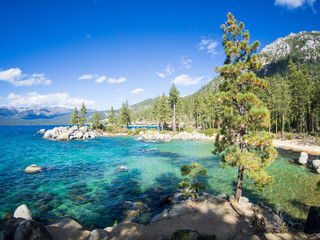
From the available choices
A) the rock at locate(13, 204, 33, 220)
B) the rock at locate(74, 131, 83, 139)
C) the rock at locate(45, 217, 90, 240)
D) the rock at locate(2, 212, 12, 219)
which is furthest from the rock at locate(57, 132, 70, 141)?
the rock at locate(45, 217, 90, 240)

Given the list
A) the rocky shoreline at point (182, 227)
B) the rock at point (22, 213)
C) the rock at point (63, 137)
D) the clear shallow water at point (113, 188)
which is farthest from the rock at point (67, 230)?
the rock at point (63, 137)

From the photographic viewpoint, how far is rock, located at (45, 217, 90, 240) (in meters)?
7.92

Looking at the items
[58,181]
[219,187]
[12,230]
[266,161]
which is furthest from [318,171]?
[58,181]

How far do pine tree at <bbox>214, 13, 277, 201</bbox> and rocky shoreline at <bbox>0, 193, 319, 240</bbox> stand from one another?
2121mm

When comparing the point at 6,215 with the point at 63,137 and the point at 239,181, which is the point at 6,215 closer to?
the point at 239,181

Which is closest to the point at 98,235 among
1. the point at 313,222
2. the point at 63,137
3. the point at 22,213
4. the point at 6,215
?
the point at 22,213

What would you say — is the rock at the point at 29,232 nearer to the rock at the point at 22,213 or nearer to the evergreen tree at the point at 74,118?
the rock at the point at 22,213

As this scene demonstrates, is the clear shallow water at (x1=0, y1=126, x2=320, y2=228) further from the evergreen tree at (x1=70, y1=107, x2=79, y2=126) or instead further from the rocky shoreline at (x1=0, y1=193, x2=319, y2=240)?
the evergreen tree at (x1=70, y1=107, x2=79, y2=126)

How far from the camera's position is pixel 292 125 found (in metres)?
62.3

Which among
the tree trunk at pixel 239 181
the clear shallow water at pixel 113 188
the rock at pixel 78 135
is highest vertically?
the tree trunk at pixel 239 181

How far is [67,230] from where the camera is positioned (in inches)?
332

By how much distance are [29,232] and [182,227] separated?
7.21m

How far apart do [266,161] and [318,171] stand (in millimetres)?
18100

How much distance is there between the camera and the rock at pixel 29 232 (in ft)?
20.3
